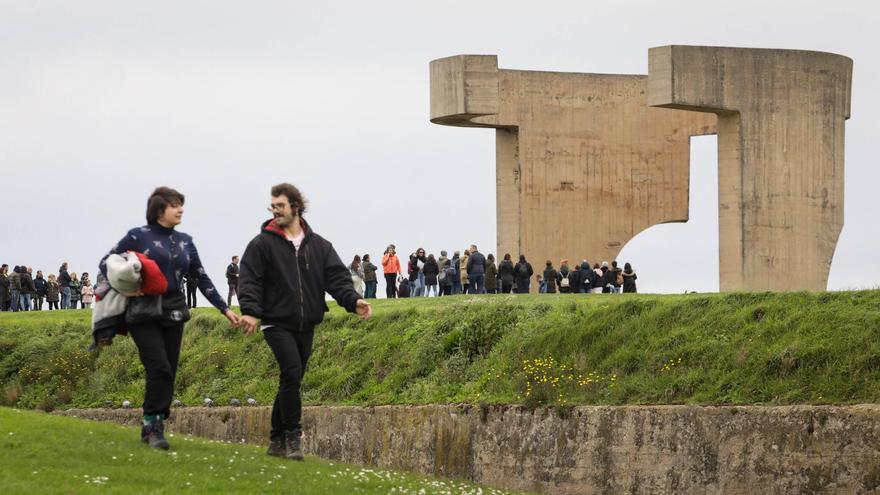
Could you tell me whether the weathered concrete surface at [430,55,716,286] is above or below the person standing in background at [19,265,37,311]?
above

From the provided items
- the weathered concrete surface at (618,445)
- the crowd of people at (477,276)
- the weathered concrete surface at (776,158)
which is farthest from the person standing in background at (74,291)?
the weathered concrete surface at (618,445)

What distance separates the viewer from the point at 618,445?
1638cm

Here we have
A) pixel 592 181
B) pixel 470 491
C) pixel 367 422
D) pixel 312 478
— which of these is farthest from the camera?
pixel 592 181

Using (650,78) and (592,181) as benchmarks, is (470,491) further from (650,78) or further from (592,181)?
(592,181)

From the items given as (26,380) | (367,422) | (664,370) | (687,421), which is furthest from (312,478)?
(26,380)

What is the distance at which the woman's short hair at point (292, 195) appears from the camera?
12.3 meters

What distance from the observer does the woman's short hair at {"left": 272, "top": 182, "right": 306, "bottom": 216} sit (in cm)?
1234

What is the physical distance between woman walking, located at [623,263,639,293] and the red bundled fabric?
24.8 meters

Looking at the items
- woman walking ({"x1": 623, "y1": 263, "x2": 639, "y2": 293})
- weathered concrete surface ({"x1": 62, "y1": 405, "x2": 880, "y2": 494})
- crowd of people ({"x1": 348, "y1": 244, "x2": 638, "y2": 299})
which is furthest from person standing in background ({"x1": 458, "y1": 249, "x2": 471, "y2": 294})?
weathered concrete surface ({"x1": 62, "y1": 405, "x2": 880, "y2": 494})

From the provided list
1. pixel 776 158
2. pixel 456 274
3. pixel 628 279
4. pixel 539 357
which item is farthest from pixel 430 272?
pixel 539 357

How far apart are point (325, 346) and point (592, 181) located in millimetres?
16550

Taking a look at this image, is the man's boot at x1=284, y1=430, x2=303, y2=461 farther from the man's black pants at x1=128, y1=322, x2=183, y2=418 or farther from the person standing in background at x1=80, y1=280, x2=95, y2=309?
the person standing in background at x1=80, y1=280, x2=95, y2=309

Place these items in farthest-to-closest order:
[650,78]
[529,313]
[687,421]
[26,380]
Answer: [650,78] < [26,380] < [529,313] < [687,421]

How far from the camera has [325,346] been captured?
24156mm
